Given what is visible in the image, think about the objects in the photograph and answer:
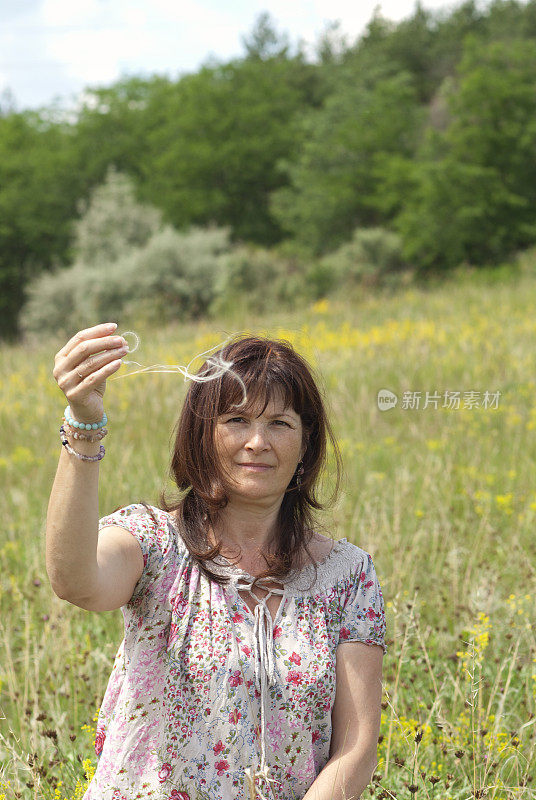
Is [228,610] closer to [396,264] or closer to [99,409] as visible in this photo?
[99,409]

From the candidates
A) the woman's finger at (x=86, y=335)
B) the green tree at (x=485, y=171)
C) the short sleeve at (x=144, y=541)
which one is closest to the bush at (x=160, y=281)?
the green tree at (x=485, y=171)

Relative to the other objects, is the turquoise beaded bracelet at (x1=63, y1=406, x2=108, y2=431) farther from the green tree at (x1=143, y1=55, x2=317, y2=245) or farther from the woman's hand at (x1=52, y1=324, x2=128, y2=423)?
the green tree at (x1=143, y1=55, x2=317, y2=245)

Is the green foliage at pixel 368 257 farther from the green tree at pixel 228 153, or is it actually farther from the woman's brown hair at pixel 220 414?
the woman's brown hair at pixel 220 414

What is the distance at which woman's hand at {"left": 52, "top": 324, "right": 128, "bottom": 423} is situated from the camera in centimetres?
138

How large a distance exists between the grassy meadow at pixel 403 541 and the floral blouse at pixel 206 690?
0.24 metres

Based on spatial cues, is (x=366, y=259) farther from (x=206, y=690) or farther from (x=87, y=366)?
(x=87, y=366)

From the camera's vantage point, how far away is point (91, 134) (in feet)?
120

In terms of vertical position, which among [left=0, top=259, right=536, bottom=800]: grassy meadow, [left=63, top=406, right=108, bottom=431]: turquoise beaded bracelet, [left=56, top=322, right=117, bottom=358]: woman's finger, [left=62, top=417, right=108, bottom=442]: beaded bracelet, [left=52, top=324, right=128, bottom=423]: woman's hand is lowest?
[left=0, top=259, right=536, bottom=800]: grassy meadow

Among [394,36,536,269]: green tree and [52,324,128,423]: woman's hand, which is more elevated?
[394,36,536,269]: green tree

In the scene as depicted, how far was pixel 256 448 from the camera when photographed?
70.6 inches

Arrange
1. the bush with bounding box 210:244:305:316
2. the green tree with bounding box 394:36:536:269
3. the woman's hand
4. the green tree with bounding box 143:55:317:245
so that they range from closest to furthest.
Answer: the woman's hand, the bush with bounding box 210:244:305:316, the green tree with bounding box 394:36:536:269, the green tree with bounding box 143:55:317:245

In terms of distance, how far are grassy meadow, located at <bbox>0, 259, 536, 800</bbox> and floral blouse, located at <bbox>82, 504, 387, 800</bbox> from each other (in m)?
0.24

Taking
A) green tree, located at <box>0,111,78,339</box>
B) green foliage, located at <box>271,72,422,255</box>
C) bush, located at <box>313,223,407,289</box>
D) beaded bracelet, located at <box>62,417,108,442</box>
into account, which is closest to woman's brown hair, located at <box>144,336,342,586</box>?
beaded bracelet, located at <box>62,417,108,442</box>

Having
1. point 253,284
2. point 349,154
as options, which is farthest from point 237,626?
point 349,154
